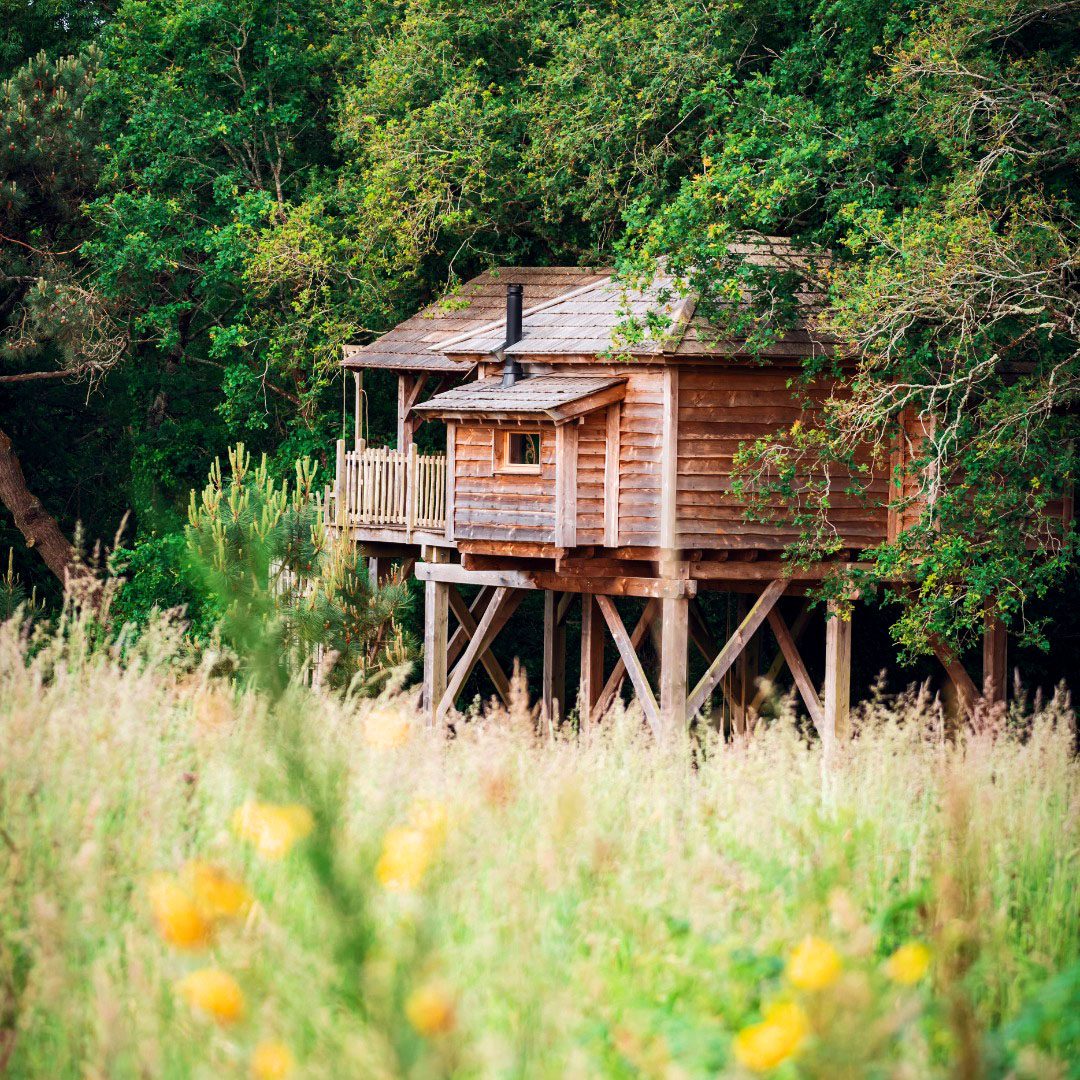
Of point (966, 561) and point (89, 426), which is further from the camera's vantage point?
point (89, 426)

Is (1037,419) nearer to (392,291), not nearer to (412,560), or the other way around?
(412,560)

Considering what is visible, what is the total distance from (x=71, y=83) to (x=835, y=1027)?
2606 cm

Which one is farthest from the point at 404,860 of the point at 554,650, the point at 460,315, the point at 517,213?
the point at 517,213

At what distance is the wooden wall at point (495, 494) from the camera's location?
1709cm

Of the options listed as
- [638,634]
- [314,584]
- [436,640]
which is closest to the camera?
[314,584]

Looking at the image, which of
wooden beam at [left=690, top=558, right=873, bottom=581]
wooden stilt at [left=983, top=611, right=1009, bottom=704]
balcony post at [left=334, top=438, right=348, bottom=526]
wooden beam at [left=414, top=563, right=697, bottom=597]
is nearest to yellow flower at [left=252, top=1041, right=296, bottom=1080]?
wooden beam at [left=414, top=563, right=697, bottom=597]

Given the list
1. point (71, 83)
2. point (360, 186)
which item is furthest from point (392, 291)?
point (71, 83)

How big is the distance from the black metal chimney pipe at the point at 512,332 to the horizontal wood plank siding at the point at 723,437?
251 cm

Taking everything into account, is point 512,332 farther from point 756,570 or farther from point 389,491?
point 756,570

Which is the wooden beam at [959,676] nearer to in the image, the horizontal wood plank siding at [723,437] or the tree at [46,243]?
the horizontal wood plank siding at [723,437]

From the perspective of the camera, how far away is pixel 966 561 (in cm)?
1484

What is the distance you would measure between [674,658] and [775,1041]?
45.9 feet

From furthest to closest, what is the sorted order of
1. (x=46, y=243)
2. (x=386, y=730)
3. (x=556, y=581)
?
(x=46, y=243), (x=556, y=581), (x=386, y=730)

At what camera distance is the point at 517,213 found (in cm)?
2427
